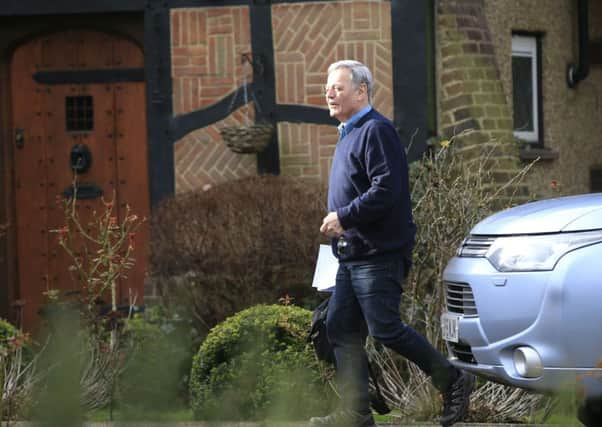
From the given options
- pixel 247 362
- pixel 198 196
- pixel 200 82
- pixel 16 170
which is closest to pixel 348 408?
pixel 247 362

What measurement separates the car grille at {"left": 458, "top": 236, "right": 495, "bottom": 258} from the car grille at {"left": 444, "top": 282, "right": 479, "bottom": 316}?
0.15 metres

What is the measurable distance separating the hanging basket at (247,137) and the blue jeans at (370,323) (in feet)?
15.7

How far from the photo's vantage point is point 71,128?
1071 centimetres

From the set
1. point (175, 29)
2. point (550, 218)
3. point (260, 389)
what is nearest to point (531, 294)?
point (550, 218)

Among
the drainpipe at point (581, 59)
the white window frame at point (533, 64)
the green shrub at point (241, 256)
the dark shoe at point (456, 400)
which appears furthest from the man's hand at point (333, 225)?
the drainpipe at point (581, 59)

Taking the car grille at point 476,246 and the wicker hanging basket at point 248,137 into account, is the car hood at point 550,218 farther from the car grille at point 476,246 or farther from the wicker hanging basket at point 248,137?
the wicker hanging basket at point 248,137

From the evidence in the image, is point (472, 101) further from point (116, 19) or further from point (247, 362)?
point (247, 362)

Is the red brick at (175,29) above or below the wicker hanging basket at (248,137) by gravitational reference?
above

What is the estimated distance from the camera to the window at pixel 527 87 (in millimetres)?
11320

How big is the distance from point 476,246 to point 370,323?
2.41 ft

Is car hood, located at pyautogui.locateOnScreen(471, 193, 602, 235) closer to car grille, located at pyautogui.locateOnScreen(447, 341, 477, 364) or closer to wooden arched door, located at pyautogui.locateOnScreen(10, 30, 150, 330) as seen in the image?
car grille, located at pyautogui.locateOnScreen(447, 341, 477, 364)

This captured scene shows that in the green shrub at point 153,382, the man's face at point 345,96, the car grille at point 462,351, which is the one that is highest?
the man's face at point 345,96

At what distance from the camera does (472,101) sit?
10258 mm

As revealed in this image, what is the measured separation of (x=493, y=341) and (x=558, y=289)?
1.27 feet
